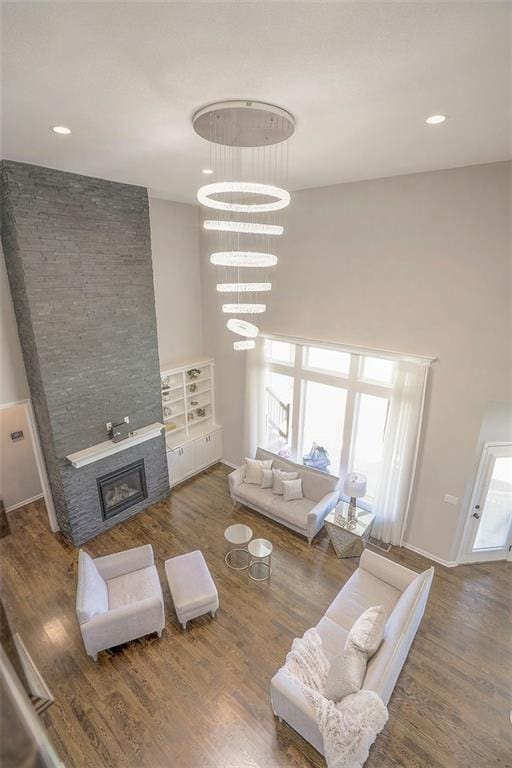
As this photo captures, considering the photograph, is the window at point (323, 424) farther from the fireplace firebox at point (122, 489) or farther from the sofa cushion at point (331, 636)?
the fireplace firebox at point (122, 489)

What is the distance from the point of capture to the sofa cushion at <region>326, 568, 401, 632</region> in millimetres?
4039

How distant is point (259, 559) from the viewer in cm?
526

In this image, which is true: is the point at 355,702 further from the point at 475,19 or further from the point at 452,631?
the point at 475,19

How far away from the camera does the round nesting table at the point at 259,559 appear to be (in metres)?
4.97

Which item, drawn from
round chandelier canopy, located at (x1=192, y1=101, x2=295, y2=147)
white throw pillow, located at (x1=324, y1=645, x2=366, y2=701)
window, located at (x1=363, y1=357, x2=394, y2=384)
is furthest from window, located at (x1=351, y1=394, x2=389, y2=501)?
round chandelier canopy, located at (x1=192, y1=101, x2=295, y2=147)

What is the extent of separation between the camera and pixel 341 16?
1.81 meters

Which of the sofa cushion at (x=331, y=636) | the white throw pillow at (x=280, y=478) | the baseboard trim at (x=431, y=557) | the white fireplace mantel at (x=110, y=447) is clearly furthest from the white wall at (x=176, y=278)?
the baseboard trim at (x=431, y=557)

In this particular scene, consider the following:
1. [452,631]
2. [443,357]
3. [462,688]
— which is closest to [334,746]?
[462,688]

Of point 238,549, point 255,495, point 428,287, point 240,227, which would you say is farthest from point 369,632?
point 428,287

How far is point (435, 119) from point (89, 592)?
523 cm

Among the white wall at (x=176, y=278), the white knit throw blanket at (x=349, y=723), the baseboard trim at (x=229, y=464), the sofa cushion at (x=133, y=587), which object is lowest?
the baseboard trim at (x=229, y=464)

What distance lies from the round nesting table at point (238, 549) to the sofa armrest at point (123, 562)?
1.07 metres

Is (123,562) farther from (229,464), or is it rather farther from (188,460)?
(229,464)

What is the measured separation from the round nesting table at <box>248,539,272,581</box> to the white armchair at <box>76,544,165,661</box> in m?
1.26
